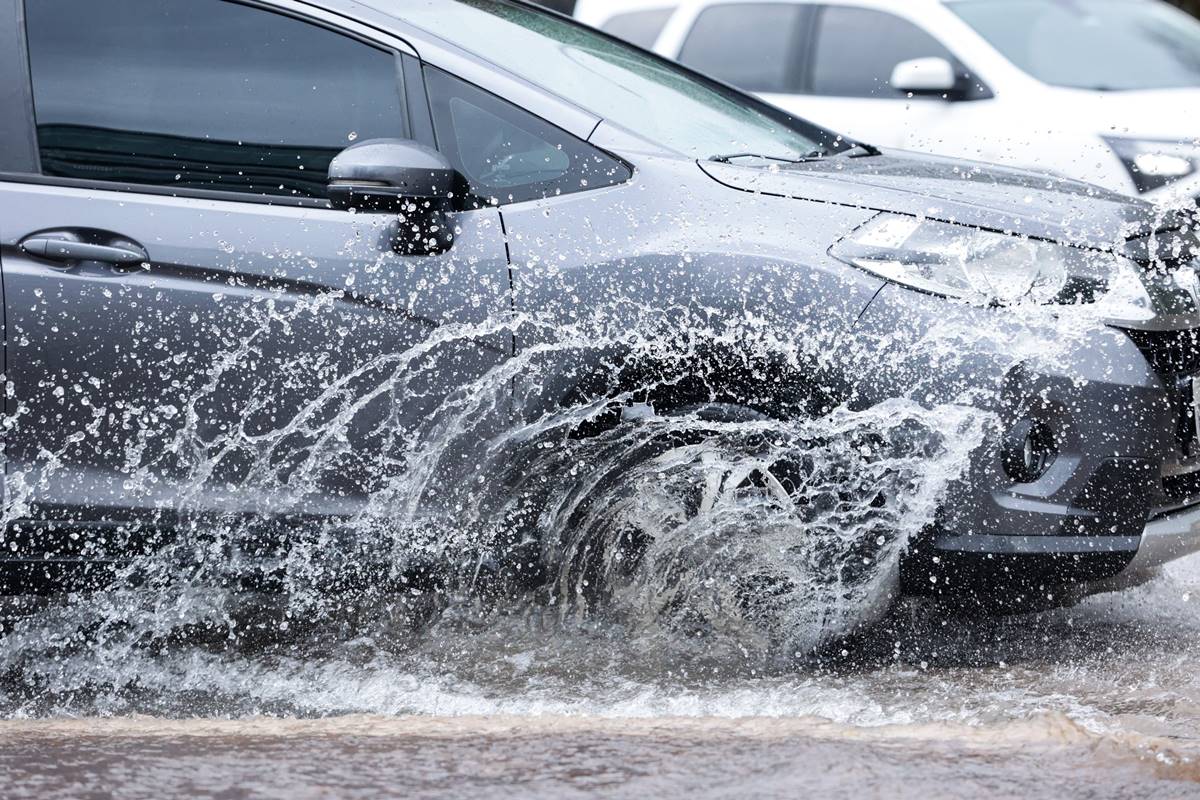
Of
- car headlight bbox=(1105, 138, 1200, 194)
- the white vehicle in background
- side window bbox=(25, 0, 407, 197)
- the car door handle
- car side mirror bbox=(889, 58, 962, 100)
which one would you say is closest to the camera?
the car door handle

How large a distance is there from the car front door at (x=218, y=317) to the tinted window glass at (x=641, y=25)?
Answer: 5.47 meters

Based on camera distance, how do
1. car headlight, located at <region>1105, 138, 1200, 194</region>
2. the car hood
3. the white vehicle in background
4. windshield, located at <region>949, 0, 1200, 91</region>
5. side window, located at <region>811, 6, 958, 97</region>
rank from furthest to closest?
side window, located at <region>811, 6, 958, 97</region> < windshield, located at <region>949, 0, 1200, 91</region> < the white vehicle in background < car headlight, located at <region>1105, 138, 1200, 194</region> < the car hood

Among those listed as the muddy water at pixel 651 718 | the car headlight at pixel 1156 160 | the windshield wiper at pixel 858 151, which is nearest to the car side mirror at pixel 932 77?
the car headlight at pixel 1156 160

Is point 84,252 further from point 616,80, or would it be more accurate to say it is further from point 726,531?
point 726,531

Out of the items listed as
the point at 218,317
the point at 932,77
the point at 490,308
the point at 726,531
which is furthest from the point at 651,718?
the point at 932,77

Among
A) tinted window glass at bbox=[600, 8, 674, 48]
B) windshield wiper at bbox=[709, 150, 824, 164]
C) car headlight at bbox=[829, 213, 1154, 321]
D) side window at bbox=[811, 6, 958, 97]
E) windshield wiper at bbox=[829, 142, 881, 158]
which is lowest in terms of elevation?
car headlight at bbox=[829, 213, 1154, 321]

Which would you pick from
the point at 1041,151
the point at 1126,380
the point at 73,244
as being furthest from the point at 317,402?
the point at 1041,151

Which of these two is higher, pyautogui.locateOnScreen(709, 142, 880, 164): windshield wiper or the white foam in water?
pyautogui.locateOnScreen(709, 142, 880, 164): windshield wiper

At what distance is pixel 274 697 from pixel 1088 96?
17.5 feet

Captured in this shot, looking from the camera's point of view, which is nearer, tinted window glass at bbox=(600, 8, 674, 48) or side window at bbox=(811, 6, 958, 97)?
side window at bbox=(811, 6, 958, 97)

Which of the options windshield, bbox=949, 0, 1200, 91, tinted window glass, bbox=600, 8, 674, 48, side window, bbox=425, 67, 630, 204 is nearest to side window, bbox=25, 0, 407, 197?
side window, bbox=425, 67, 630, 204

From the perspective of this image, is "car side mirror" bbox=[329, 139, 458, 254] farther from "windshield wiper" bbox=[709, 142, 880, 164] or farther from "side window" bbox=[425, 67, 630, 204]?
"windshield wiper" bbox=[709, 142, 880, 164]

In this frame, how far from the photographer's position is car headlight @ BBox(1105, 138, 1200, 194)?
729cm

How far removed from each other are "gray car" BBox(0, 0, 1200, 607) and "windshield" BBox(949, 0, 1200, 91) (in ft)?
13.5
